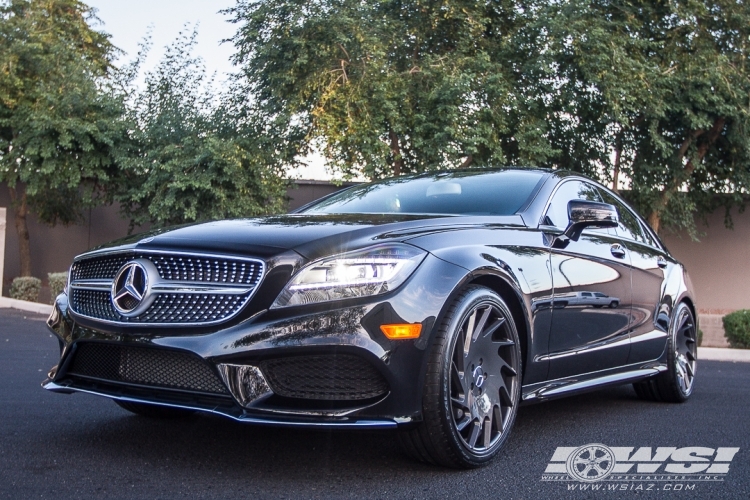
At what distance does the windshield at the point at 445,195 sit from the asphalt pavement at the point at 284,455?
4.06ft

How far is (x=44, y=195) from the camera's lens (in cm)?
2038

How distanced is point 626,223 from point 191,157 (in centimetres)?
1278

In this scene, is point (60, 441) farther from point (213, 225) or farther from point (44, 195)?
point (44, 195)

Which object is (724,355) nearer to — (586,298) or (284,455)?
(586,298)

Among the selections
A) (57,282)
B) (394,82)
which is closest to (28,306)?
(57,282)

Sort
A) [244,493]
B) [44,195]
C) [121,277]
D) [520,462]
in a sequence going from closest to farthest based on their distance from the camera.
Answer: [244,493] → [121,277] → [520,462] → [44,195]

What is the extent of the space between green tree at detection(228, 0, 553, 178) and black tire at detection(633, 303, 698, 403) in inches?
385

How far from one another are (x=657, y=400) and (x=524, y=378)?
2403 mm

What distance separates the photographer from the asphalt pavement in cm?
333

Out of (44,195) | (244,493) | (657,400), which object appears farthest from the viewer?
(44,195)

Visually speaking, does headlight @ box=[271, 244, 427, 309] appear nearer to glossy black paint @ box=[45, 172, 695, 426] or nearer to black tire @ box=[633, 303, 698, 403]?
glossy black paint @ box=[45, 172, 695, 426]

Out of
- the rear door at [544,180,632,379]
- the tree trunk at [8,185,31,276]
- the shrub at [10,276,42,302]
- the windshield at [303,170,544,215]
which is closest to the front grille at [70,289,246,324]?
the windshield at [303,170,544,215]

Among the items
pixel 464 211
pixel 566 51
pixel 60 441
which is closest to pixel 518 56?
pixel 566 51

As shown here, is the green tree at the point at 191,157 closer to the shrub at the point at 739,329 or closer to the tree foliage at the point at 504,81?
the tree foliage at the point at 504,81
